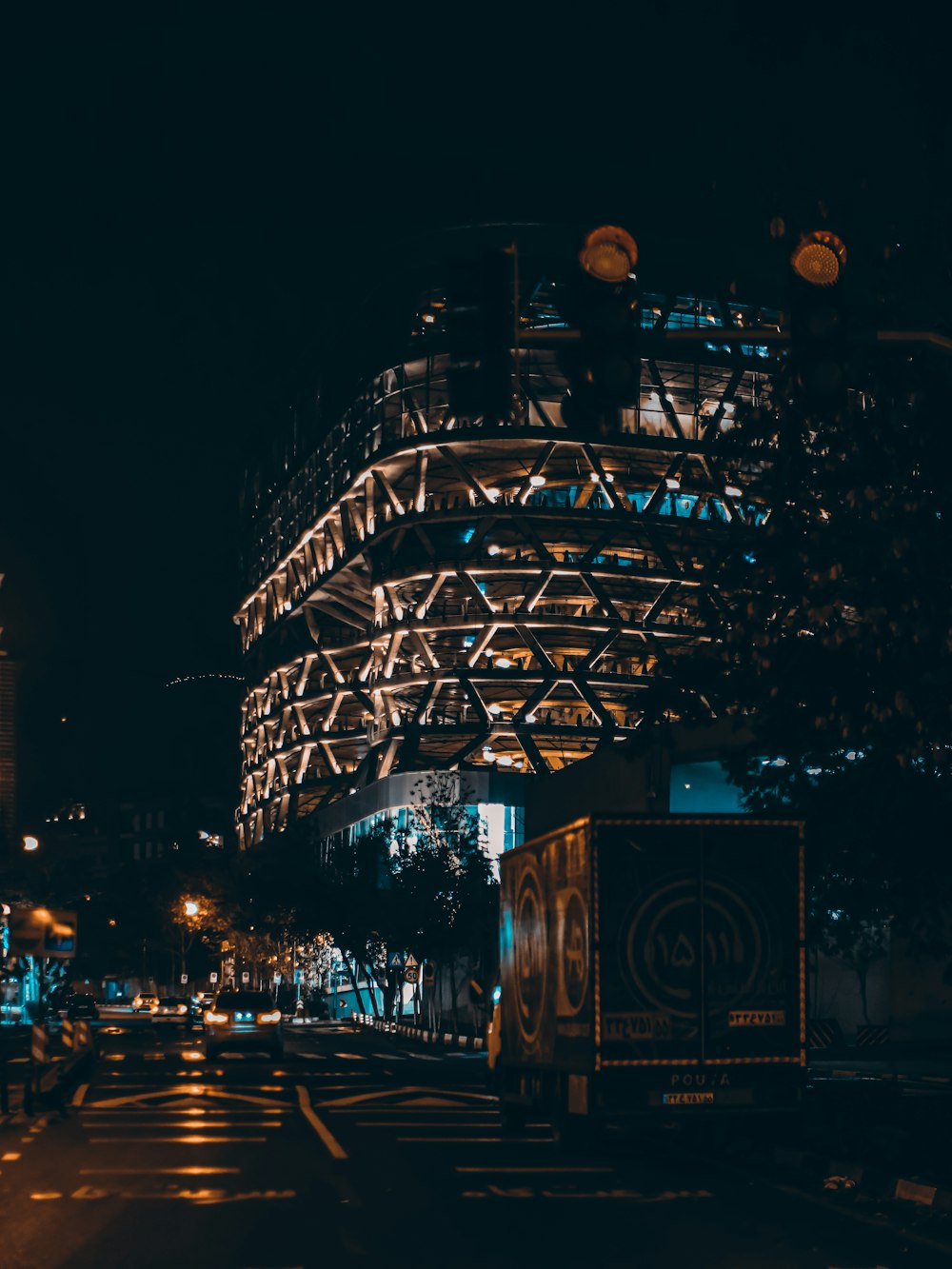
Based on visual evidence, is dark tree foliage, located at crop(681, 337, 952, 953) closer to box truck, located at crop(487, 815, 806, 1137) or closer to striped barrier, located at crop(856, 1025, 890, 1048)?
box truck, located at crop(487, 815, 806, 1137)

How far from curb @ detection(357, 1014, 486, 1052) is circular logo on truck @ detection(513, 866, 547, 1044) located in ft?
94.8

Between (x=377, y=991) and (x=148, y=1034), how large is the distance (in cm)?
4225

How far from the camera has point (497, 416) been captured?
32.0ft

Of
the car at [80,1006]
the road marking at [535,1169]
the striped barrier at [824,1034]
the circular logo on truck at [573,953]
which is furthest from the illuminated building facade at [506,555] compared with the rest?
the road marking at [535,1169]

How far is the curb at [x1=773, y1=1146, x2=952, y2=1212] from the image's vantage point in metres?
14.7

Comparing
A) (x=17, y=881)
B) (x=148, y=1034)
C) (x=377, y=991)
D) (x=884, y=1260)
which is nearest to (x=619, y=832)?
(x=884, y=1260)

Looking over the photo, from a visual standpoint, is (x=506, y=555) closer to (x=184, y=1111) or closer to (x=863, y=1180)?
(x=184, y=1111)

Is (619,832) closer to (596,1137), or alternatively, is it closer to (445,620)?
(596,1137)

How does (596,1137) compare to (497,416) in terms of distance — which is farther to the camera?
(596,1137)

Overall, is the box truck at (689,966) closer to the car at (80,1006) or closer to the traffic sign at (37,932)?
the traffic sign at (37,932)

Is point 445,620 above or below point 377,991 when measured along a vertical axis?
above

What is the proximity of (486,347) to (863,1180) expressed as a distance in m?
9.77

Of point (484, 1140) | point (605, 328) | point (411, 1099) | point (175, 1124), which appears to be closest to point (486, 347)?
point (605, 328)

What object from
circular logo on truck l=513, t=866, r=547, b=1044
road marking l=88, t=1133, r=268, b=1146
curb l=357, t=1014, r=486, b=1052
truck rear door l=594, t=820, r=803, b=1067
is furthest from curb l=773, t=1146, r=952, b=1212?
curb l=357, t=1014, r=486, b=1052
